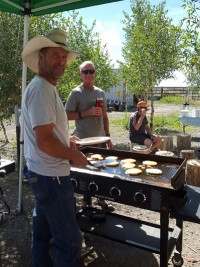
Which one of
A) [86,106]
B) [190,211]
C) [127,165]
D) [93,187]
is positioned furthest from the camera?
[86,106]

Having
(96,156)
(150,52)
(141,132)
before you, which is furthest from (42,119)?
(150,52)

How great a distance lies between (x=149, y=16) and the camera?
9.70 meters

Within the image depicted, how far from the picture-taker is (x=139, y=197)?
87.2 inches

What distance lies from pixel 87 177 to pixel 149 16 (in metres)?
8.71

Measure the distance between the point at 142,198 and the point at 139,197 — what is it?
0.03 m

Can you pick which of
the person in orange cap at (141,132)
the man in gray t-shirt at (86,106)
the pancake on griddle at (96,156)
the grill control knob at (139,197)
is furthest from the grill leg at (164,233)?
the person in orange cap at (141,132)

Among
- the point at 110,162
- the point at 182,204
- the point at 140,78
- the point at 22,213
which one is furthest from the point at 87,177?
the point at 140,78

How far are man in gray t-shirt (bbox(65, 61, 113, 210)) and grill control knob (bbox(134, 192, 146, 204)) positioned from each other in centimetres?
148

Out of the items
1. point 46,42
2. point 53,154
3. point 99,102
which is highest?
point 46,42

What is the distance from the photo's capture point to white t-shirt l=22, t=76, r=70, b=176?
5.82 ft

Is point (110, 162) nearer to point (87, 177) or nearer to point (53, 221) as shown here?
point (87, 177)

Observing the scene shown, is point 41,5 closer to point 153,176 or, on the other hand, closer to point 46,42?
point 46,42

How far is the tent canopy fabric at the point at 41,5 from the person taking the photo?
3166mm

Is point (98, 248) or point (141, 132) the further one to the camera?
point (141, 132)
